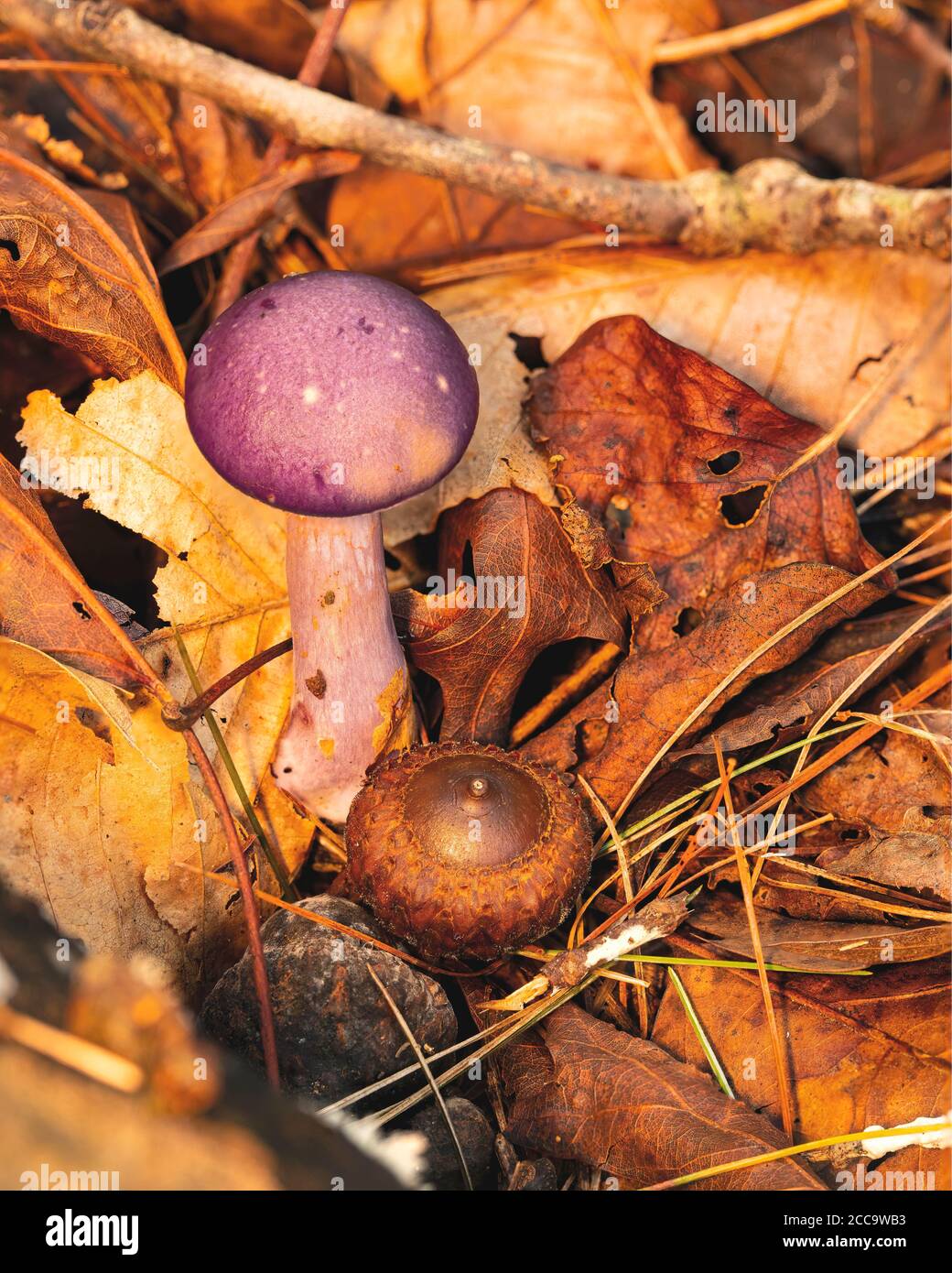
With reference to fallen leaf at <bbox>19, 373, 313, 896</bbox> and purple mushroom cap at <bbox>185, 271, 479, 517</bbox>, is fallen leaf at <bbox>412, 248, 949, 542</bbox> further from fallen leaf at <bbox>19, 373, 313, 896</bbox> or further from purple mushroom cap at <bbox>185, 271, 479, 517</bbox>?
fallen leaf at <bbox>19, 373, 313, 896</bbox>

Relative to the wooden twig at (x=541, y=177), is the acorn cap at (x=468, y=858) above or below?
below

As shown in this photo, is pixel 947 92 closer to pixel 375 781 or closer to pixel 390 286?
pixel 390 286

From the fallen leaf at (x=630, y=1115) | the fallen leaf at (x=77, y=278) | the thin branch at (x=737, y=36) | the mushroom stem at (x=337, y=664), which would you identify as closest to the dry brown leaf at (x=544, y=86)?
the thin branch at (x=737, y=36)

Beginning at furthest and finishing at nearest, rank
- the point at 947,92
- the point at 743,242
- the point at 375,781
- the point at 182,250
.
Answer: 1. the point at 947,92
2. the point at 743,242
3. the point at 182,250
4. the point at 375,781

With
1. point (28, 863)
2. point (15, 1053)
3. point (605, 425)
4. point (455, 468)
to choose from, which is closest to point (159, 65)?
point (455, 468)

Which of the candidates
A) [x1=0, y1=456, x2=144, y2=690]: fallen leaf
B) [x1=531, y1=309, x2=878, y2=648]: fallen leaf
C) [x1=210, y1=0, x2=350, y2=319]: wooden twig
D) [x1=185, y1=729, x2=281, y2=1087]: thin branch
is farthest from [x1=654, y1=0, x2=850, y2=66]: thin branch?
[x1=185, y1=729, x2=281, y2=1087]: thin branch

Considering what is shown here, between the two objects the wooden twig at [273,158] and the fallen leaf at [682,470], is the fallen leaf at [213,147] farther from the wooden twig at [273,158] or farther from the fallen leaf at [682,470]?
the fallen leaf at [682,470]

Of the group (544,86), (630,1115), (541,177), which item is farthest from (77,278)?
(630,1115)

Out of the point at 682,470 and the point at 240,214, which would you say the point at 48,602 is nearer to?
the point at 240,214
